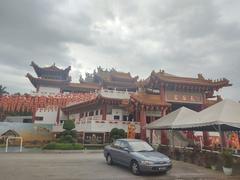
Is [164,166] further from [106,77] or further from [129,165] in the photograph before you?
[106,77]

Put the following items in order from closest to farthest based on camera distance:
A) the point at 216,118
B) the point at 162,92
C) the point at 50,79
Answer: the point at 216,118
the point at 162,92
the point at 50,79

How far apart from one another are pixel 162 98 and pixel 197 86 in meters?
4.83

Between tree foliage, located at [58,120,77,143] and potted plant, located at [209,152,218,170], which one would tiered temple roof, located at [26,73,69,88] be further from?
potted plant, located at [209,152,218,170]

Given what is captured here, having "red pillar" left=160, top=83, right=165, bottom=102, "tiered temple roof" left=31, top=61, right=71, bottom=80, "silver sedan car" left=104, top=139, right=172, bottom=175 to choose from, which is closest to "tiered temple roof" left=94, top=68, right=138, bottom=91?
"tiered temple roof" left=31, top=61, right=71, bottom=80

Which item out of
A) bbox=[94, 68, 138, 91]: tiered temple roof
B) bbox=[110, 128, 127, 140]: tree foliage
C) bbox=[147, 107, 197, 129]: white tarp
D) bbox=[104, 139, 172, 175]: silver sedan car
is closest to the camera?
bbox=[104, 139, 172, 175]: silver sedan car

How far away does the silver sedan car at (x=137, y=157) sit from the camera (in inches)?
445

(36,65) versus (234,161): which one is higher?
(36,65)

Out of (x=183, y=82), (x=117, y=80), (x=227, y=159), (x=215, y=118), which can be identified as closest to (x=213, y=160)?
(x=227, y=159)

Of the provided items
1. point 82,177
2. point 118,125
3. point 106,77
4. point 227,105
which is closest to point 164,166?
point 82,177

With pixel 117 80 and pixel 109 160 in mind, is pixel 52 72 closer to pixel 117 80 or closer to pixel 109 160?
pixel 117 80

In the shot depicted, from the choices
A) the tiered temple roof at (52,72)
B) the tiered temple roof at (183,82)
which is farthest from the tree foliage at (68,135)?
the tiered temple roof at (52,72)

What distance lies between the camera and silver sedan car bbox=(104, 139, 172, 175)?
11.3 meters

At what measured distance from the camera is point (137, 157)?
11.7 meters

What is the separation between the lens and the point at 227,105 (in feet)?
49.2
